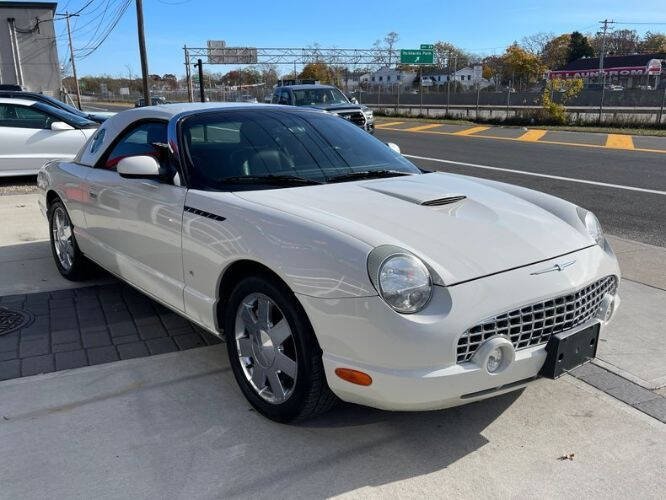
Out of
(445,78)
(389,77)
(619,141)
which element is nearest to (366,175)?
(619,141)

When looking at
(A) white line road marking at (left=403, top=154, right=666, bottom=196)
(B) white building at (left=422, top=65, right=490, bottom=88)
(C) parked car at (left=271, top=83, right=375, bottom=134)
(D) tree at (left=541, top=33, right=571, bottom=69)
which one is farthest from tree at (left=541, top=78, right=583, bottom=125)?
(D) tree at (left=541, top=33, right=571, bottom=69)

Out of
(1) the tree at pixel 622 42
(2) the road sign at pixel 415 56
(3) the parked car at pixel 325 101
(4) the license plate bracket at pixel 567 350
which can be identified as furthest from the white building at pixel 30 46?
(1) the tree at pixel 622 42

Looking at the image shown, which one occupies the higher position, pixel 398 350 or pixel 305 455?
pixel 398 350

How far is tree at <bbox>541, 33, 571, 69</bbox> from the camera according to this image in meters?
108

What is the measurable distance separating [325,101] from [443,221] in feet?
54.2

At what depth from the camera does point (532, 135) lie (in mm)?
20094

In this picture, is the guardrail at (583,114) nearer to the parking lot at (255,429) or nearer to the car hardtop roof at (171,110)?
the parking lot at (255,429)

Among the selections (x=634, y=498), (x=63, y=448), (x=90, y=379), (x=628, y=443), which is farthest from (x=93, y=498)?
(x=628, y=443)

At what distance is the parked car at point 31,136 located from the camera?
9.73 m

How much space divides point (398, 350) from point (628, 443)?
1.28m

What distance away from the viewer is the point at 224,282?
308 centimetres

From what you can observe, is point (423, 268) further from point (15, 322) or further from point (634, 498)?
point (15, 322)

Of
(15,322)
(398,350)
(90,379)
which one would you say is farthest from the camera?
(15,322)

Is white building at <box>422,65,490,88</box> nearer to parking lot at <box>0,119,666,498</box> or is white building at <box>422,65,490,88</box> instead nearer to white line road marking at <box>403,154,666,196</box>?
white line road marking at <box>403,154,666,196</box>
